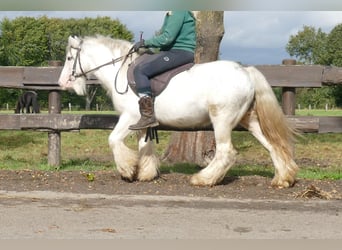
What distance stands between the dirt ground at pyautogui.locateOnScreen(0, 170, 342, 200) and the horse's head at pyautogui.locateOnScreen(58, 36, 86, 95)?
4.24 ft

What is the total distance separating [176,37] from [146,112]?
107 centimetres

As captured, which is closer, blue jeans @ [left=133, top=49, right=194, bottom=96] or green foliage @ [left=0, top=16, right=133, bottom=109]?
blue jeans @ [left=133, top=49, right=194, bottom=96]

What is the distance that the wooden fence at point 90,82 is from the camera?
8.80 metres

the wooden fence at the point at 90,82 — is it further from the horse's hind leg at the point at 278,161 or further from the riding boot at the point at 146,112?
the riding boot at the point at 146,112

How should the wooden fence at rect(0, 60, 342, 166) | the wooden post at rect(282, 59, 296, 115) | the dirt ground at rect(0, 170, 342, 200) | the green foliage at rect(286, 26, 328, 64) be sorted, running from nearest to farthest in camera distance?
the dirt ground at rect(0, 170, 342, 200) < the wooden fence at rect(0, 60, 342, 166) < the wooden post at rect(282, 59, 296, 115) < the green foliage at rect(286, 26, 328, 64)

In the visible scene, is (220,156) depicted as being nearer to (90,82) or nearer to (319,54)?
(90,82)

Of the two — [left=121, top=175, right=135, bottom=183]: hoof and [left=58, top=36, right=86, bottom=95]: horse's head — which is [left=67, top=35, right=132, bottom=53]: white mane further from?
[left=121, top=175, right=135, bottom=183]: hoof

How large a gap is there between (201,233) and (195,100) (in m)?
2.87

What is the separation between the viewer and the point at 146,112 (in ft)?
23.8

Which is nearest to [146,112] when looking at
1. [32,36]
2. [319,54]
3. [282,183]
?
[282,183]

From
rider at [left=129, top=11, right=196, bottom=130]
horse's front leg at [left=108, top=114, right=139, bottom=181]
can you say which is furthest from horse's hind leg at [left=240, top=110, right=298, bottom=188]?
horse's front leg at [left=108, top=114, right=139, bottom=181]

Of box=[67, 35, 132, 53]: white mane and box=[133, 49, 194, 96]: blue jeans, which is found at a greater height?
box=[67, 35, 132, 53]: white mane

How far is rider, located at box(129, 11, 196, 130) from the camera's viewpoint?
7.23 meters

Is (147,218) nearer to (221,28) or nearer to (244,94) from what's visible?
(244,94)
